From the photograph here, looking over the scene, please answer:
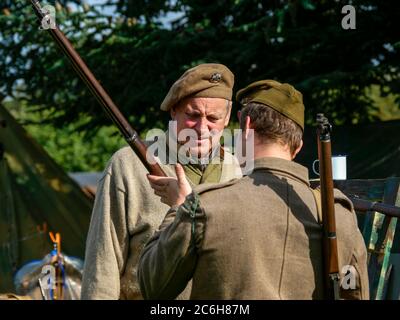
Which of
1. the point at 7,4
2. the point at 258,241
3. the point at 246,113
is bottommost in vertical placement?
the point at 258,241

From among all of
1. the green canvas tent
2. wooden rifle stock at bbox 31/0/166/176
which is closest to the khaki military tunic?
wooden rifle stock at bbox 31/0/166/176

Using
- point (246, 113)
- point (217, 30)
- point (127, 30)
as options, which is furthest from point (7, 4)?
point (246, 113)

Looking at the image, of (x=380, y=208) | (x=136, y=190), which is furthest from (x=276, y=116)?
(x=380, y=208)

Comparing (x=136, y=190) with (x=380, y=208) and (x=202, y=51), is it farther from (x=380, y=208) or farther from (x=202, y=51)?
(x=202, y=51)

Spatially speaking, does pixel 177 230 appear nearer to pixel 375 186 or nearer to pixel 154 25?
pixel 375 186

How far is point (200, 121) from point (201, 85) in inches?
6.3

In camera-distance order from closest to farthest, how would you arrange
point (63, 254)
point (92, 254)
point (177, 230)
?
point (177, 230), point (92, 254), point (63, 254)

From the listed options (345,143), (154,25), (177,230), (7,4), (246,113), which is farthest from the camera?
(7,4)

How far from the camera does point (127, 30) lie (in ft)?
29.0

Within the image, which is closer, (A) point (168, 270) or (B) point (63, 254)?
(A) point (168, 270)

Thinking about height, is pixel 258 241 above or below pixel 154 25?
below

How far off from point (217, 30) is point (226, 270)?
580 centimetres
